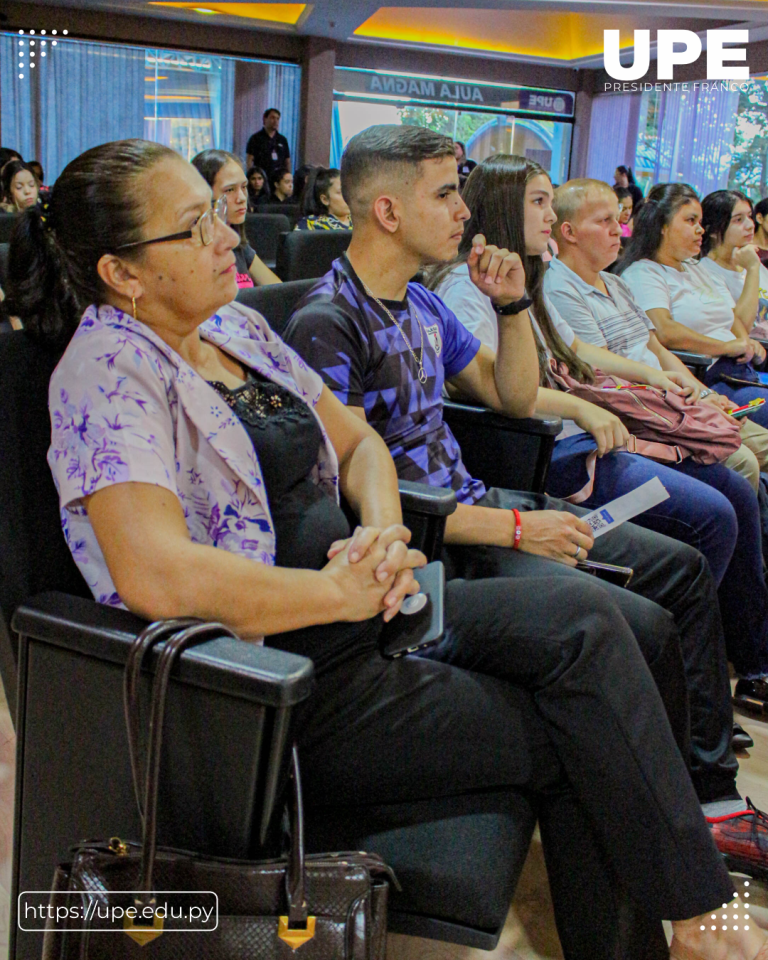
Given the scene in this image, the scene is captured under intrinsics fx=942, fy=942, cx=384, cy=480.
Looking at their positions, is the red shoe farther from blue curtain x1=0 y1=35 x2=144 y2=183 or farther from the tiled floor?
blue curtain x1=0 y1=35 x2=144 y2=183

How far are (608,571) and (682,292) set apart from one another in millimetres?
1808

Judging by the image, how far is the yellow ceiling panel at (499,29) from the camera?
12.2 meters

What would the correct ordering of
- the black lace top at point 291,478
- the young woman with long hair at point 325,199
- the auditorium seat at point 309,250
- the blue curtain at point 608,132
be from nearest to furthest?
the black lace top at point 291,478, the auditorium seat at point 309,250, the young woman with long hair at point 325,199, the blue curtain at point 608,132

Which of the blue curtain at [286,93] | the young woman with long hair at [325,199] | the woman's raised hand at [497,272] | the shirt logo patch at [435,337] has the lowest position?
the shirt logo patch at [435,337]

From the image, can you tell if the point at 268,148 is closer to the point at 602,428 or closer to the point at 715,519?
the point at 602,428

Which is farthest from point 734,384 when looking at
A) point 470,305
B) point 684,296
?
point 470,305

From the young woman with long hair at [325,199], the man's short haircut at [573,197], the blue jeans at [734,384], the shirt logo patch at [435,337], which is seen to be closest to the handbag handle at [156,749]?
the shirt logo patch at [435,337]

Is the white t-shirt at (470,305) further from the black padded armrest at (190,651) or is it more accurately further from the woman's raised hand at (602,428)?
the black padded armrest at (190,651)

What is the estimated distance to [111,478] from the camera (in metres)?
1.01

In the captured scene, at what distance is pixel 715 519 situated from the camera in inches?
78.7

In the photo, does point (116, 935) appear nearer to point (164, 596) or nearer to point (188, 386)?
point (164, 596)

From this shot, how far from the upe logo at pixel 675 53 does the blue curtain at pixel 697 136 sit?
0.36 m

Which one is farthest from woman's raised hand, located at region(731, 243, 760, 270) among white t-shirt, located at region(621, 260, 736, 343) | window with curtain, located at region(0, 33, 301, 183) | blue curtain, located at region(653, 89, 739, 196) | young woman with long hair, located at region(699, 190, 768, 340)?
blue curtain, located at region(653, 89, 739, 196)

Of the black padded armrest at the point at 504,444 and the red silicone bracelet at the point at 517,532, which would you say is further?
the black padded armrest at the point at 504,444
